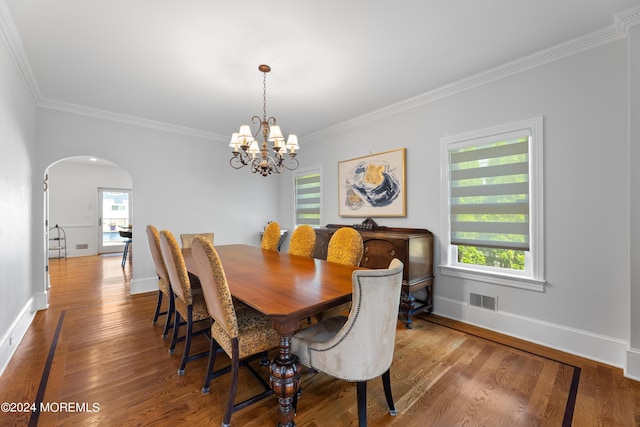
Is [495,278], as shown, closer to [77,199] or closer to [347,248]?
[347,248]

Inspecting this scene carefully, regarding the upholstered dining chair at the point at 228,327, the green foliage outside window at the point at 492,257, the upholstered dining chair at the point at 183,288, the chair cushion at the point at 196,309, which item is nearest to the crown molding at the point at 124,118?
the upholstered dining chair at the point at 183,288

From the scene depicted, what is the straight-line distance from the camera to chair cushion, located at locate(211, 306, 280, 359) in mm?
1624

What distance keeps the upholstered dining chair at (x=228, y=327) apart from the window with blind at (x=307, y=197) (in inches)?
126

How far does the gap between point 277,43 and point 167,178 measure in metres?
3.12

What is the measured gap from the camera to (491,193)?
2799mm

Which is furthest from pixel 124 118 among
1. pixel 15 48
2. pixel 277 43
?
pixel 277 43

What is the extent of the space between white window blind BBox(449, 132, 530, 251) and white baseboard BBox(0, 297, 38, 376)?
13.6 ft

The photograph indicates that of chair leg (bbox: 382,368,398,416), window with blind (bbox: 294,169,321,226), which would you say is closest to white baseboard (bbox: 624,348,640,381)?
chair leg (bbox: 382,368,398,416)

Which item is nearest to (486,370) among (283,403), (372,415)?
(372,415)

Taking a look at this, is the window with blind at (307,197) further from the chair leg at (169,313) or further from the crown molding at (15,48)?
the crown molding at (15,48)

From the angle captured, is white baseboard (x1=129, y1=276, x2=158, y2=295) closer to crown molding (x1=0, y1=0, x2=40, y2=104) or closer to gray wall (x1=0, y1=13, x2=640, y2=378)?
gray wall (x1=0, y1=13, x2=640, y2=378)

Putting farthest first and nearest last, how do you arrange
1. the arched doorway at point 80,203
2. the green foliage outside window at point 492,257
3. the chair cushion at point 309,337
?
the arched doorway at point 80,203 → the green foliage outside window at point 492,257 → the chair cushion at point 309,337

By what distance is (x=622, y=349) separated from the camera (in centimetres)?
212

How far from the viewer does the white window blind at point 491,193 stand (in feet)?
8.63
